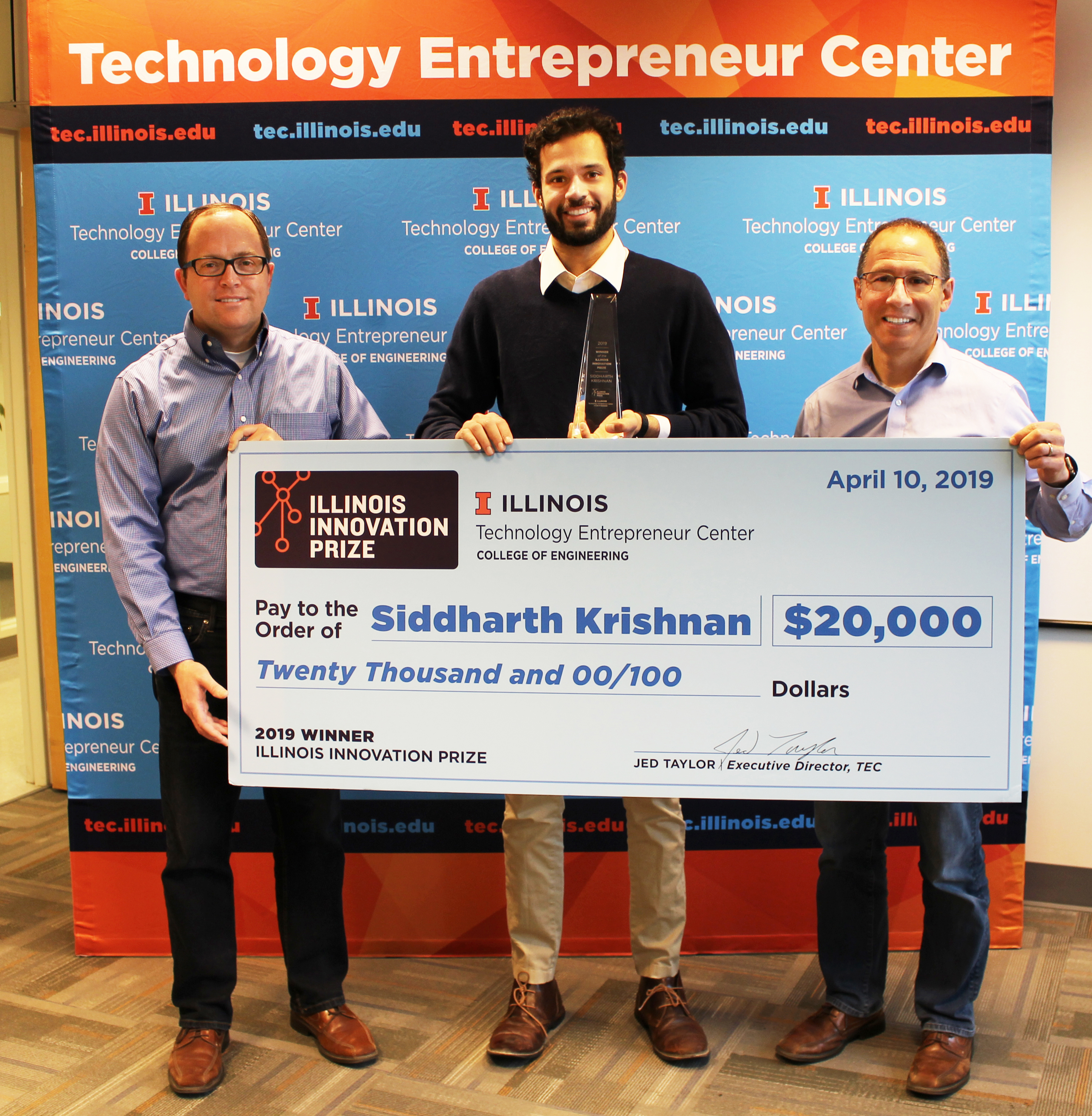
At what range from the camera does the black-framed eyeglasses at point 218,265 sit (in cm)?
200

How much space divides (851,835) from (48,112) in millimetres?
2642

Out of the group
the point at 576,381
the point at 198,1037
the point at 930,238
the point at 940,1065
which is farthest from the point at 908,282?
the point at 198,1037

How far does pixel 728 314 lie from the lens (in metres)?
2.60

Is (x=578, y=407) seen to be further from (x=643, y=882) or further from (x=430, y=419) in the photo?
(x=643, y=882)

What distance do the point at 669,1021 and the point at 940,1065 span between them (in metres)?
0.57

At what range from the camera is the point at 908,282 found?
6.41 feet

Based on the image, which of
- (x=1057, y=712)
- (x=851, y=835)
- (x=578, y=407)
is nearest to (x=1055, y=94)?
(x=1057, y=712)

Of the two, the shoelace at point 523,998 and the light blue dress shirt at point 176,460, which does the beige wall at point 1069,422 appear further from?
the light blue dress shirt at point 176,460

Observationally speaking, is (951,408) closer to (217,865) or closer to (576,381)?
(576,381)

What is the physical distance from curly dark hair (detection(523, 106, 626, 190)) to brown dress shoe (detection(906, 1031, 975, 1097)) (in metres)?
1.96

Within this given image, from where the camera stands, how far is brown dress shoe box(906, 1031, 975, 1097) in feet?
6.75

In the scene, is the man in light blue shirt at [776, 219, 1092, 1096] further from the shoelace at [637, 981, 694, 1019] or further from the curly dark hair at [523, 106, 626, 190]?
the curly dark hair at [523, 106, 626, 190]

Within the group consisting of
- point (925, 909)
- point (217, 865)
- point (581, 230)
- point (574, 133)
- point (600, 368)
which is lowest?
point (925, 909)

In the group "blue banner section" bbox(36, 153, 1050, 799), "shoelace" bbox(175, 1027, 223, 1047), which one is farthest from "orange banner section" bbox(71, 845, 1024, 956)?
"blue banner section" bbox(36, 153, 1050, 799)
